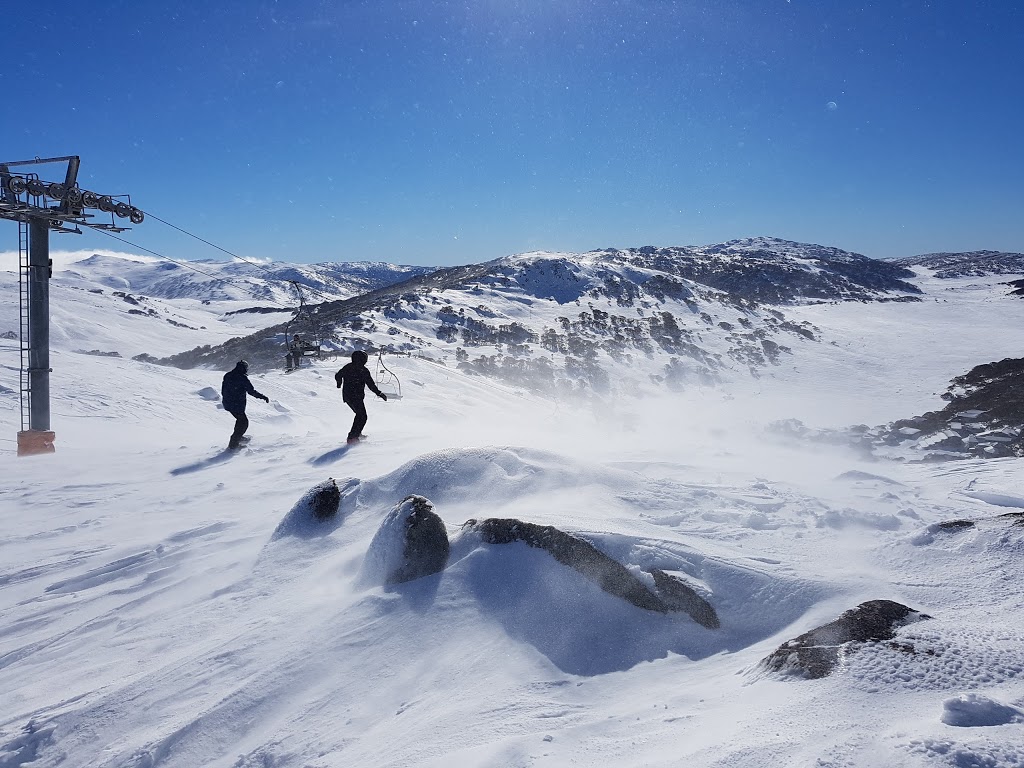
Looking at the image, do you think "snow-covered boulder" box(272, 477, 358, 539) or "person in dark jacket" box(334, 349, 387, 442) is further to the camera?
Answer: "person in dark jacket" box(334, 349, 387, 442)

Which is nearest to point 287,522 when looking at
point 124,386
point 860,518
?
point 860,518

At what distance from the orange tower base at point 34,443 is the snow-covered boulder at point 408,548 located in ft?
32.2

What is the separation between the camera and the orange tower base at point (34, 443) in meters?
11.0

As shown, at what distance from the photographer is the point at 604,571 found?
467 cm

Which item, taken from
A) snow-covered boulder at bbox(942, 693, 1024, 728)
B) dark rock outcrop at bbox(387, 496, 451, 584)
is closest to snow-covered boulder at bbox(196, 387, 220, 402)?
dark rock outcrop at bbox(387, 496, 451, 584)

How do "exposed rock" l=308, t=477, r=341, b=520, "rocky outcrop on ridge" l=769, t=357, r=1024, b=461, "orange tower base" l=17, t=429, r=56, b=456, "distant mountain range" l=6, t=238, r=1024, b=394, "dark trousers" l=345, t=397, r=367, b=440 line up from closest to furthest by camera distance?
"exposed rock" l=308, t=477, r=341, b=520
"dark trousers" l=345, t=397, r=367, b=440
"orange tower base" l=17, t=429, r=56, b=456
"rocky outcrop on ridge" l=769, t=357, r=1024, b=461
"distant mountain range" l=6, t=238, r=1024, b=394

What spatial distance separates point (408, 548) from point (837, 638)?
3374mm

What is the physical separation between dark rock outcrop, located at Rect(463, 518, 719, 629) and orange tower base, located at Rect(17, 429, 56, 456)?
10.8 metres

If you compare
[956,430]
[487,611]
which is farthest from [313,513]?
[956,430]

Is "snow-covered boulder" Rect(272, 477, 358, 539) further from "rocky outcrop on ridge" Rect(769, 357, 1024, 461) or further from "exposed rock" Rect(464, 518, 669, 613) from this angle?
"rocky outcrop on ridge" Rect(769, 357, 1024, 461)

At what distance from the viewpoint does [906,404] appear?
27.1 metres

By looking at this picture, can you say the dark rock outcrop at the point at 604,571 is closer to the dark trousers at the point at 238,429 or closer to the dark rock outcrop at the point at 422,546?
the dark rock outcrop at the point at 422,546

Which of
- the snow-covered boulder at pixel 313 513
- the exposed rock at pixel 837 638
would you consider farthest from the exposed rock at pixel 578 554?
the snow-covered boulder at pixel 313 513

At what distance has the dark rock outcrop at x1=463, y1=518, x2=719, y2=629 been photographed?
4438mm
